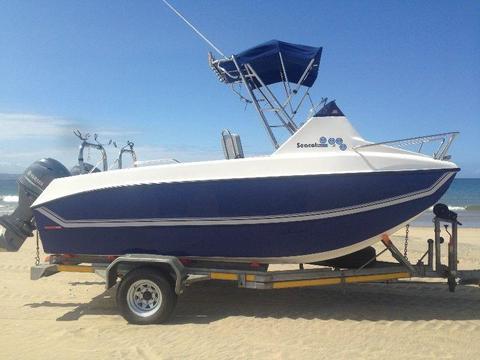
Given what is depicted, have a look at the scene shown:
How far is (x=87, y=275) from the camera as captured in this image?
8.12m

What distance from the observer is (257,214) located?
5441 mm

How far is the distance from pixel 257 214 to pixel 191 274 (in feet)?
3.84

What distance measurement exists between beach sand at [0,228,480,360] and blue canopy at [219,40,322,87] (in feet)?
10.1

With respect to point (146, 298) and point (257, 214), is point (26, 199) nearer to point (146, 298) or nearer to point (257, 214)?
point (146, 298)

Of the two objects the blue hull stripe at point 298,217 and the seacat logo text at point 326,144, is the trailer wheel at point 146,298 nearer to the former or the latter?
the blue hull stripe at point 298,217

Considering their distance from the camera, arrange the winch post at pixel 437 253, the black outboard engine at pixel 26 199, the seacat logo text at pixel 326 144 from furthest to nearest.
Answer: the black outboard engine at pixel 26 199, the winch post at pixel 437 253, the seacat logo text at pixel 326 144

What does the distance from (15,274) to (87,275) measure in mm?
1403

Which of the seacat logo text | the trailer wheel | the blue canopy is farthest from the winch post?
the trailer wheel

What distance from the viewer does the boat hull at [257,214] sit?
17.7 ft

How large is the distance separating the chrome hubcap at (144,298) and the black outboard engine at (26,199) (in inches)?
80.8

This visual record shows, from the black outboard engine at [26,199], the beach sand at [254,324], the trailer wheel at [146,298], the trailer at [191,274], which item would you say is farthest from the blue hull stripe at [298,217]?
the black outboard engine at [26,199]

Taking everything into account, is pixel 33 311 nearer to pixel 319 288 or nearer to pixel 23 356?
pixel 23 356

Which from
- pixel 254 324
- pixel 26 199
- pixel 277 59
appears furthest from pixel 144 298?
pixel 277 59

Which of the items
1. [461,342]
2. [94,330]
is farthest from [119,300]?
[461,342]
